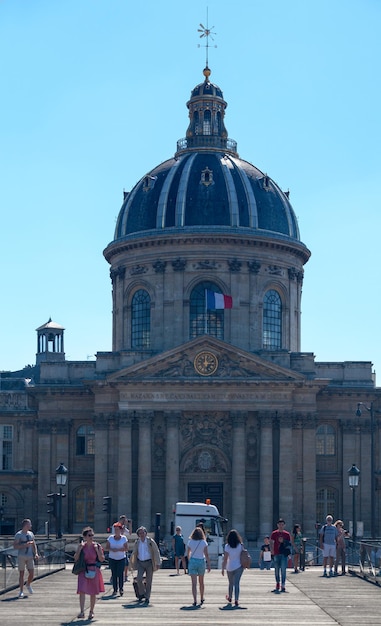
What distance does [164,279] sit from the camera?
8619 cm

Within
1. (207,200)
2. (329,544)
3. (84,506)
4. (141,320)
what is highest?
(207,200)

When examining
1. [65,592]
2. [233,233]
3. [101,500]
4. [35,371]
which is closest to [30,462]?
[101,500]

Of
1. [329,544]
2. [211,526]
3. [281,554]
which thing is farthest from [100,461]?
[281,554]

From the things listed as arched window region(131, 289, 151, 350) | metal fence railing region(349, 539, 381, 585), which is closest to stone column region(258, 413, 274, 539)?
arched window region(131, 289, 151, 350)

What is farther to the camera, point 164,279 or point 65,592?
point 164,279

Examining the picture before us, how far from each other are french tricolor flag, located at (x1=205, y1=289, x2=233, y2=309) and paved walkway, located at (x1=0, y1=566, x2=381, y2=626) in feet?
134

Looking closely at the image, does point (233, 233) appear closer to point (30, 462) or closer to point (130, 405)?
point (130, 405)

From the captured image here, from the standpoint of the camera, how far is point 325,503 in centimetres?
8244

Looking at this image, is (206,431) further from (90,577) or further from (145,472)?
(90,577)

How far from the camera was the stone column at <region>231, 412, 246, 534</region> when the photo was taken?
253 feet

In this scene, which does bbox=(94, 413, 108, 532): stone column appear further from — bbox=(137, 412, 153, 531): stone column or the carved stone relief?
the carved stone relief

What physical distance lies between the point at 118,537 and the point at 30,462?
5077cm

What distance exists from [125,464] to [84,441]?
6.40 meters

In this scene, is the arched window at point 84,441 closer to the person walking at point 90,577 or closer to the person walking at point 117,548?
the person walking at point 117,548
